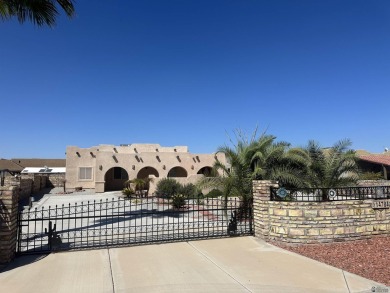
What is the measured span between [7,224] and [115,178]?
29.5 m

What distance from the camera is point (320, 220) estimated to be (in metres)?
7.57

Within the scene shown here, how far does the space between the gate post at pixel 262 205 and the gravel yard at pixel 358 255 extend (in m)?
0.53

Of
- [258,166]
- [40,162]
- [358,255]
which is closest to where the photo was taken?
[358,255]

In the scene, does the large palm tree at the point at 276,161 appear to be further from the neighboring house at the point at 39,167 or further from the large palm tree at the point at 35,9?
the neighboring house at the point at 39,167

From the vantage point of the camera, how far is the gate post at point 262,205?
8.05m

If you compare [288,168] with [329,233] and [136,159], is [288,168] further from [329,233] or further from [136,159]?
[136,159]

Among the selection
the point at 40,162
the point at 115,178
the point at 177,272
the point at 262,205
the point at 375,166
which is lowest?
the point at 177,272

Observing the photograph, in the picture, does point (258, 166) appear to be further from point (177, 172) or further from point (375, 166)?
point (177, 172)

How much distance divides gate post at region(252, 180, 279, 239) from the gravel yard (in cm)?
53

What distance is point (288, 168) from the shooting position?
482 inches

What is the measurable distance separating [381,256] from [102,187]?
2702 centimetres

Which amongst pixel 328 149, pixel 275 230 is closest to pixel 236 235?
pixel 275 230

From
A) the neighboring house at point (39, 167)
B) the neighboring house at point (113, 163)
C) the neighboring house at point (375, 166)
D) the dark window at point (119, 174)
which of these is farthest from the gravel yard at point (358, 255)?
the neighboring house at point (39, 167)

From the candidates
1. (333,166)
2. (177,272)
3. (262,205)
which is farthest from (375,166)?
(177,272)
